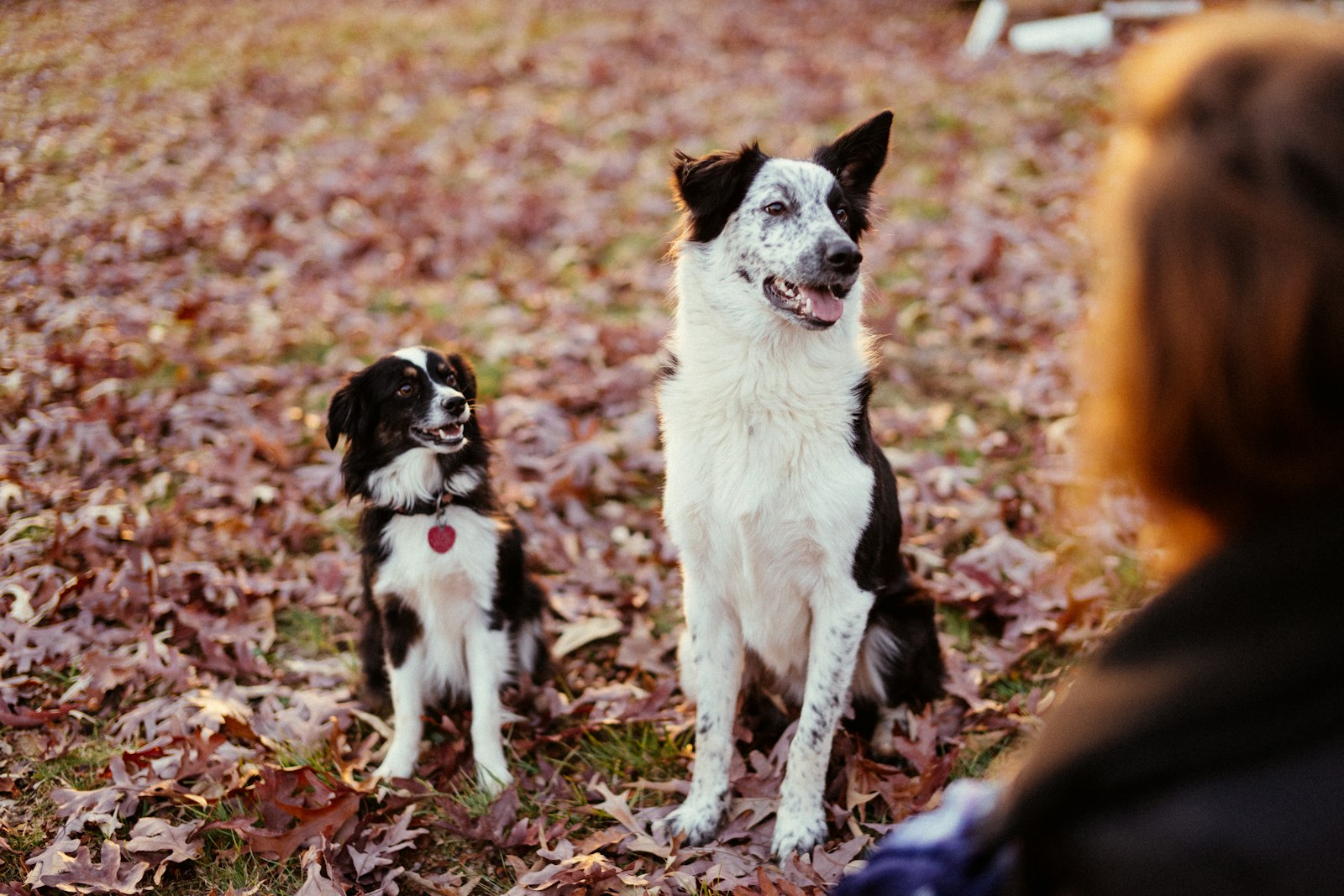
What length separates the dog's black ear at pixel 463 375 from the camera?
3.86m

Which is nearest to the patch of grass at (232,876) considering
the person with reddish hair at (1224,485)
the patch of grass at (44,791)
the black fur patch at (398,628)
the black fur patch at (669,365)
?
the patch of grass at (44,791)

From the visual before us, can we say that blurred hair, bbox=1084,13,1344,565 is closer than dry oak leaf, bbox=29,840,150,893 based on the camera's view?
Yes

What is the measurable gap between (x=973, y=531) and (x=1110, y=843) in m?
3.74

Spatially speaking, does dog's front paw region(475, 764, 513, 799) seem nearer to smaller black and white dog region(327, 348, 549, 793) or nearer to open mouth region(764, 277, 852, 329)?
smaller black and white dog region(327, 348, 549, 793)

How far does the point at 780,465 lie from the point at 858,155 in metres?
1.26

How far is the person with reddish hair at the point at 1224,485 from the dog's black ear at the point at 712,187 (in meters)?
2.06

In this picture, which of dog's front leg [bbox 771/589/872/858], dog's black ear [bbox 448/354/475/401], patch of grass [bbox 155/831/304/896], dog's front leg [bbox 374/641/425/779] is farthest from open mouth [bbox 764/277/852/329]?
patch of grass [bbox 155/831/304/896]

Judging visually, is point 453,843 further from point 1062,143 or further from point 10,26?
point 1062,143

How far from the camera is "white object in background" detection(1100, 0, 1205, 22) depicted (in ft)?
40.8

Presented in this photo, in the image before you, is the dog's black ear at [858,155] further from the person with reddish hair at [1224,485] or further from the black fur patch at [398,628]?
the black fur patch at [398,628]

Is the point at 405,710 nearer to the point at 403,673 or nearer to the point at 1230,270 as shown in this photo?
the point at 403,673

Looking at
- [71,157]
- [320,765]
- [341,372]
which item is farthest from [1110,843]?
[71,157]

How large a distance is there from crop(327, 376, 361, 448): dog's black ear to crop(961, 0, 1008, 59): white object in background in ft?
37.8

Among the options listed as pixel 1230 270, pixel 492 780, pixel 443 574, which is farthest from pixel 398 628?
pixel 1230 270
